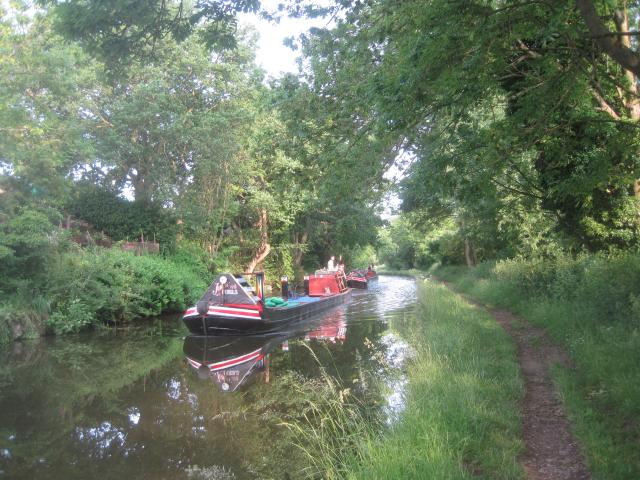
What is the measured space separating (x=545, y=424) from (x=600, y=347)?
6.80 feet

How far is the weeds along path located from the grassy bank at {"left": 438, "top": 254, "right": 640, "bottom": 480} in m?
0.14

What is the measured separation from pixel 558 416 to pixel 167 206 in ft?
75.8

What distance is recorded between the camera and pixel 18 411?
8438mm

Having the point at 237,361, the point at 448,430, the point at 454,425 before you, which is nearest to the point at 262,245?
the point at 237,361

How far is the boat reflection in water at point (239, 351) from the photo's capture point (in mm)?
10727

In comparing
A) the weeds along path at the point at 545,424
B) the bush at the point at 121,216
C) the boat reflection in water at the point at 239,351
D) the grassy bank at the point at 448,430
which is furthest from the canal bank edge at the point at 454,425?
the bush at the point at 121,216

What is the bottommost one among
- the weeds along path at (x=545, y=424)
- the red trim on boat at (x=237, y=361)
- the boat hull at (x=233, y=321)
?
the weeds along path at (x=545, y=424)

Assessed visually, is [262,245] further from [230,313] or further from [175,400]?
[175,400]

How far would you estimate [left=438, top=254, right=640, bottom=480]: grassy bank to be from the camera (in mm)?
4820

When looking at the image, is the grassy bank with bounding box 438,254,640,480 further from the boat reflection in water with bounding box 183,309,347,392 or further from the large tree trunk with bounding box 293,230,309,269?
the large tree trunk with bounding box 293,230,309,269

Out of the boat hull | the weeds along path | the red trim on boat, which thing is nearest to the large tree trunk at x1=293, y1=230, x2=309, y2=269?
the boat hull

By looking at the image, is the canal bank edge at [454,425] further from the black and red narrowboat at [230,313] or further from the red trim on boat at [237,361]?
the black and red narrowboat at [230,313]

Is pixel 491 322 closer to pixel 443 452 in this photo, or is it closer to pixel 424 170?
pixel 424 170

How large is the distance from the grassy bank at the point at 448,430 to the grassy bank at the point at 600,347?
2.33ft
